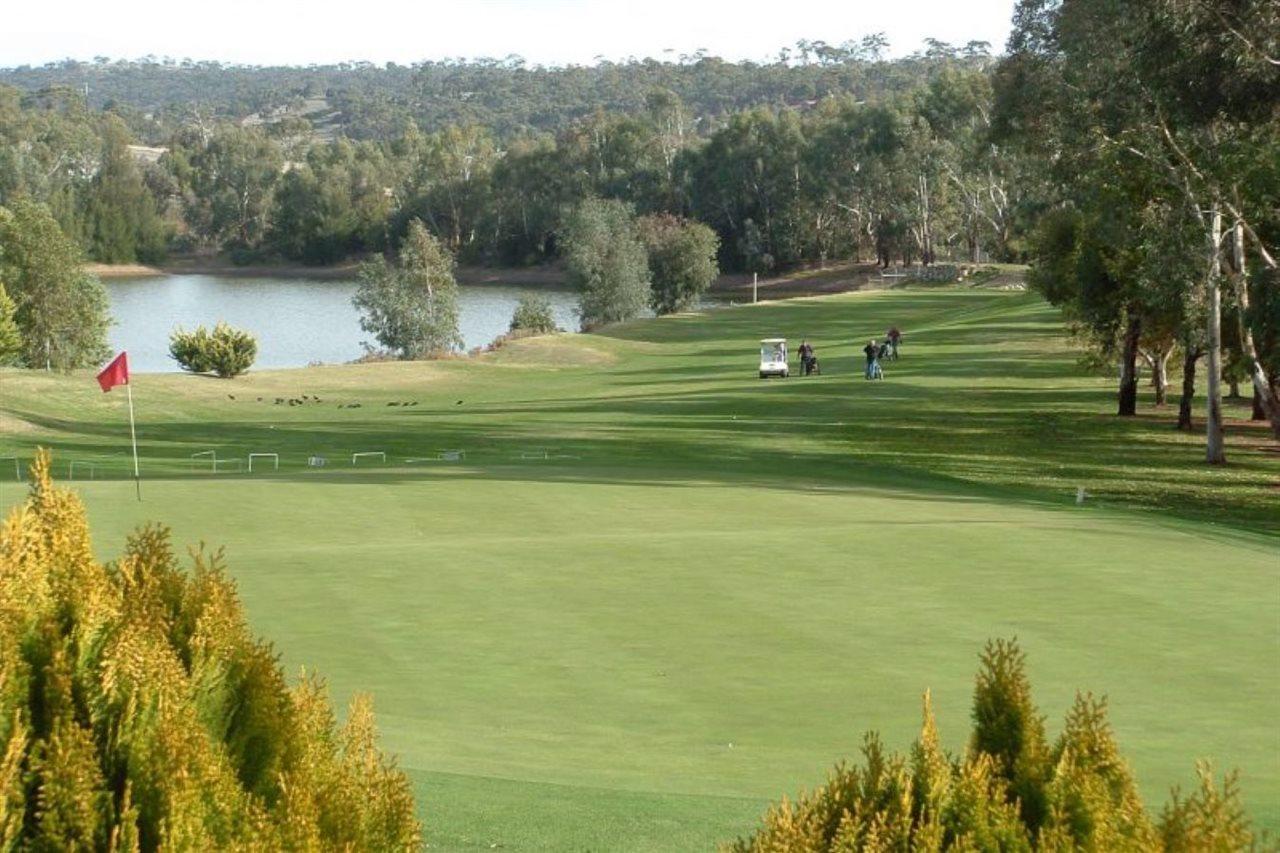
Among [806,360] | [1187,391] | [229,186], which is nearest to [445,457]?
[1187,391]

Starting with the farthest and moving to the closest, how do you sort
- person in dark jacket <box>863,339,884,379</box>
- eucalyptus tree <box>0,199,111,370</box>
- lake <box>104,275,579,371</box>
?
lake <box>104,275,579,371</box>
eucalyptus tree <box>0,199,111,370</box>
person in dark jacket <box>863,339,884,379</box>

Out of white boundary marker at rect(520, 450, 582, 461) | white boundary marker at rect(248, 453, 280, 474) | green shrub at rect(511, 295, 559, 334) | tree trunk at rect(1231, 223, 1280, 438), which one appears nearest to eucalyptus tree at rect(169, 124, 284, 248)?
green shrub at rect(511, 295, 559, 334)

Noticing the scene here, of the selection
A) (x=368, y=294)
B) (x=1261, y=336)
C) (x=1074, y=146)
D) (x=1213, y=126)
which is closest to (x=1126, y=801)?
(x=1261, y=336)

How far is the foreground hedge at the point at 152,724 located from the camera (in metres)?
5.39

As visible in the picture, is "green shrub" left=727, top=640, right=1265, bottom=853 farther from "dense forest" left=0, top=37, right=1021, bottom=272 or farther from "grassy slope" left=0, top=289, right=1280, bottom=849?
"dense forest" left=0, top=37, right=1021, bottom=272

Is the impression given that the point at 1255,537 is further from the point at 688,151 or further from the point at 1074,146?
the point at 688,151

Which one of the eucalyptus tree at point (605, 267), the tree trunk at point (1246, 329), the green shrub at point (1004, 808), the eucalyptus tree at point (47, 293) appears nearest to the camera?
the green shrub at point (1004, 808)

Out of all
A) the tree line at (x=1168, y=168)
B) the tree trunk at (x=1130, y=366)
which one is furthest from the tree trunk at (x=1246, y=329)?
the tree trunk at (x=1130, y=366)

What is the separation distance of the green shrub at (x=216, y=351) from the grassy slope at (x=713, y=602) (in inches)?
1219

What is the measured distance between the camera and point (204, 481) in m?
26.7

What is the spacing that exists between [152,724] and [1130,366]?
1672 inches

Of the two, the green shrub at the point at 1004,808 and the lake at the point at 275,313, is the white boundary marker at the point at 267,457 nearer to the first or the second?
the green shrub at the point at 1004,808

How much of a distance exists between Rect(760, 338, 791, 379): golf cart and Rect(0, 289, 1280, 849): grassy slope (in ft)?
79.8

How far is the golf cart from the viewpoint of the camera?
65375mm
